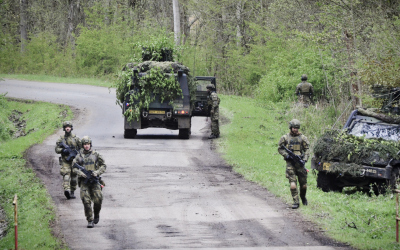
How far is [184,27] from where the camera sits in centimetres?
4872

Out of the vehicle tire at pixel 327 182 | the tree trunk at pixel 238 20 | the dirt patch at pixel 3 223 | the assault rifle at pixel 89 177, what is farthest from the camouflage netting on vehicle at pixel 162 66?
the tree trunk at pixel 238 20

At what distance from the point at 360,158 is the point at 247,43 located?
29.3 meters

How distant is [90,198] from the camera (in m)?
10.1

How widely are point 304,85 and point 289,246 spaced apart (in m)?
16.8

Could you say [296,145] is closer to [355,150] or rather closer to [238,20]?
[355,150]

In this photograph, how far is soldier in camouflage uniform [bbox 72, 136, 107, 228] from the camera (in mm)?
9930

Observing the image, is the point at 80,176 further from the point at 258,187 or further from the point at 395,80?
the point at 395,80

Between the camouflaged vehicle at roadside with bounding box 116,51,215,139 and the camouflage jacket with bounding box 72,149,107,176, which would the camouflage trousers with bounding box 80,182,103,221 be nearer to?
the camouflage jacket with bounding box 72,149,107,176

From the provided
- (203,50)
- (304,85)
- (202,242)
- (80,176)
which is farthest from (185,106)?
(203,50)

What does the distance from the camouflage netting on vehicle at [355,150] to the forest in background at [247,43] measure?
4805mm

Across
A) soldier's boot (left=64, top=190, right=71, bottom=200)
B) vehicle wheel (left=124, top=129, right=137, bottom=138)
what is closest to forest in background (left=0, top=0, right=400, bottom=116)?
vehicle wheel (left=124, top=129, right=137, bottom=138)

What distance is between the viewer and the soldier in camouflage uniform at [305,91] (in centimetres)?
2486

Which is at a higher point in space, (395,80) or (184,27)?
(184,27)

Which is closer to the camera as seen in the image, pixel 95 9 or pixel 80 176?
pixel 80 176
